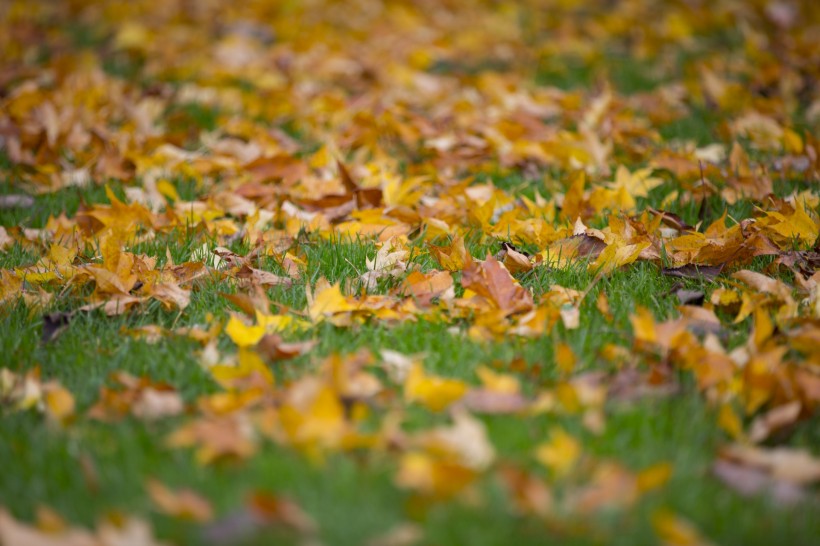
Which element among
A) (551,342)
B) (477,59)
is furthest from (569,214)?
(477,59)

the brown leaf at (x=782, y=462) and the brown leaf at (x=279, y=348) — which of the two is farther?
the brown leaf at (x=279, y=348)

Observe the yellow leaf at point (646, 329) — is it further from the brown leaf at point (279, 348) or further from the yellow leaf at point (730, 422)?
the brown leaf at point (279, 348)

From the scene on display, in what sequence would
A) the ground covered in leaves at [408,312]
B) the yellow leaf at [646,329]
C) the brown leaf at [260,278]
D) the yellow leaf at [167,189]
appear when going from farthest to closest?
1. the yellow leaf at [167,189]
2. the brown leaf at [260,278]
3. the yellow leaf at [646,329]
4. the ground covered in leaves at [408,312]

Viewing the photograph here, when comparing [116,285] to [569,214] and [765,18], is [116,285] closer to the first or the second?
[569,214]

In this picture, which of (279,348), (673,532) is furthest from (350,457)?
(673,532)

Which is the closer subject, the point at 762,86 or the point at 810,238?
the point at 810,238

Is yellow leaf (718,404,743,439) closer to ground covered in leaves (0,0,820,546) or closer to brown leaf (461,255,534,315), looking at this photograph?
ground covered in leaves (0,0,820,546)

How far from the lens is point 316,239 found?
8.47ft

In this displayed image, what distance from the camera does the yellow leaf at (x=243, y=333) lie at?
1.88 m

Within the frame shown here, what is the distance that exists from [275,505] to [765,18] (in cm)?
570

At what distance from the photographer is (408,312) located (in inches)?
81.7

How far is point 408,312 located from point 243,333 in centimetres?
44

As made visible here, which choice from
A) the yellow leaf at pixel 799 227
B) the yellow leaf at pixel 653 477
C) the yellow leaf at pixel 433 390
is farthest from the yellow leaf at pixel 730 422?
the yellow leaf at pixel 799 227

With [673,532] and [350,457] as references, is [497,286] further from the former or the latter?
[673,532]
